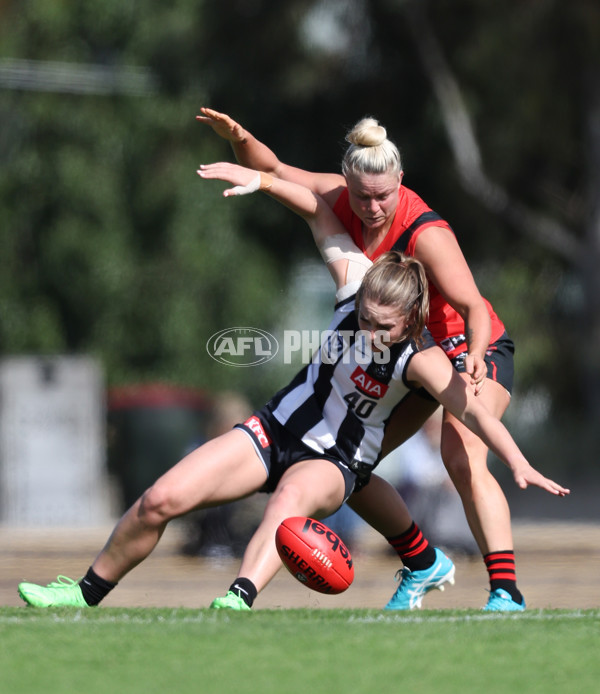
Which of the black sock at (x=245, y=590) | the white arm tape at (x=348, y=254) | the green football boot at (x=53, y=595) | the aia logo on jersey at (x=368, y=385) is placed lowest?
the green football boot at (x=53, y=595)

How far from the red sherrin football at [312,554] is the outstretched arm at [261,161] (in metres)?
1.44

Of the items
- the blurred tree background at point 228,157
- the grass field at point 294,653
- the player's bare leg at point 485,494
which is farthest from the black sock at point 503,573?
the blurred tree background at point 228,157

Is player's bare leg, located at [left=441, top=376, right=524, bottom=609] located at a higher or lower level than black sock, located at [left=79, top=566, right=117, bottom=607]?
higher

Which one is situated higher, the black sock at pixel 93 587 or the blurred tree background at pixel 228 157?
the blurred tree background at pixel 228 157

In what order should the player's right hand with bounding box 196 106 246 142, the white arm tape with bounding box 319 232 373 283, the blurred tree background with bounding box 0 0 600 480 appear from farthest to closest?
the blurred tree background with bounding box 0 0 600 480 < the player's right hand with bounding box 196 106 246 142 < the white arm tape with bounding box 319 232 373 283

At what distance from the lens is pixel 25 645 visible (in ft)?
12.9

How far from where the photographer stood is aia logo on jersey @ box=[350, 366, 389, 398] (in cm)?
506

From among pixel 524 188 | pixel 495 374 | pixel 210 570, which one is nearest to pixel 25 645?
pixel 495 374

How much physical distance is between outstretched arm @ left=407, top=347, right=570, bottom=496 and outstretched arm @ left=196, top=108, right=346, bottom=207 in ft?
2.90

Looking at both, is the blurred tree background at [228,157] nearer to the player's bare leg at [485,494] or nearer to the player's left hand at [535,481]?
the player's bare leg at [485,494]

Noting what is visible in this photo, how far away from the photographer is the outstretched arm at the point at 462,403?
4.77 meters

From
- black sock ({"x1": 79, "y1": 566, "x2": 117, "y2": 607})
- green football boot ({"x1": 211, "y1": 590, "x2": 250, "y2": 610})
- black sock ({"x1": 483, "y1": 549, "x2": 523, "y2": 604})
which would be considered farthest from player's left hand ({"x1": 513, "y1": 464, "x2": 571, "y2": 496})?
black sock ({"x1": 79, "y1": 566, "x2": 117, "y2": 607})

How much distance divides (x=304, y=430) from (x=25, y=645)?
5.17ft

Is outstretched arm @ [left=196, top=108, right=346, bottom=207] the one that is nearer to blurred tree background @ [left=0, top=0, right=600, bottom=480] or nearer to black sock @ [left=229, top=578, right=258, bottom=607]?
black sock @ [left=229, top=578, right=258, bottom=607]
